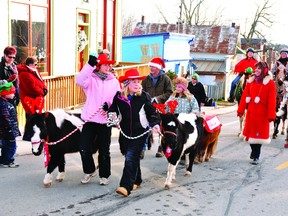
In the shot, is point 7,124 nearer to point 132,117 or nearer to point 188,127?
point 132,117

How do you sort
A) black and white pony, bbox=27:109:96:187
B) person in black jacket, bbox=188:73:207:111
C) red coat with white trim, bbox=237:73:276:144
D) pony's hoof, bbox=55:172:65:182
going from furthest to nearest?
person in black jacket, bbox=188:73:207:111 → red coat with white trim, bbox=237:73:276:144 → pony's hoof, bbox=55:172:65:182 → black and white pony, bbox=27:109:96:187

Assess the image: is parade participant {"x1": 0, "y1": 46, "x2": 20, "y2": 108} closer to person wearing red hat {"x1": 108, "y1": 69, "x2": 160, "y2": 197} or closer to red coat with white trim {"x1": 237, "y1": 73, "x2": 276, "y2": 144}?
person wearing red hat {"x1": 108, "y1": 69, "x2": 160, "y2": 197}

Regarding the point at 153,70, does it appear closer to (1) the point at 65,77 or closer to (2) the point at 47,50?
(1) the point at 65,77

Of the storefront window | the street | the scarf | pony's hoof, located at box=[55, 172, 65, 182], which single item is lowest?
the street

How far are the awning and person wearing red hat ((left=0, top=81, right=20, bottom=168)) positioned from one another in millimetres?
34672

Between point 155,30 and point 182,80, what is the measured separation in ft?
126

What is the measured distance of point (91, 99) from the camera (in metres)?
6.97

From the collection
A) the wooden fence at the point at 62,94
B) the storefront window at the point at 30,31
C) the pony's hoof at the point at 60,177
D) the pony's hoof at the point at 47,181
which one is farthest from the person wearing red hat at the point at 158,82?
the storefront window at the point at 30,31

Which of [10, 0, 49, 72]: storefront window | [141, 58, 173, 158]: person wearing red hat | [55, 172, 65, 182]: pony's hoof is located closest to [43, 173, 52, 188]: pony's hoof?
[55, 172, 65, 182]: pony's hoof

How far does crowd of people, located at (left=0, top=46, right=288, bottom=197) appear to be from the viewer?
6.58 m

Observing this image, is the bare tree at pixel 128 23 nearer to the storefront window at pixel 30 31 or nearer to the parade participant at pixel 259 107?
the storefront window at pixel 30 31

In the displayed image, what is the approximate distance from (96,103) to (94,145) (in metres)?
0.69

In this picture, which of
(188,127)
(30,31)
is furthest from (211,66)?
(188,127)

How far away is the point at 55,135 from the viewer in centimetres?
691
